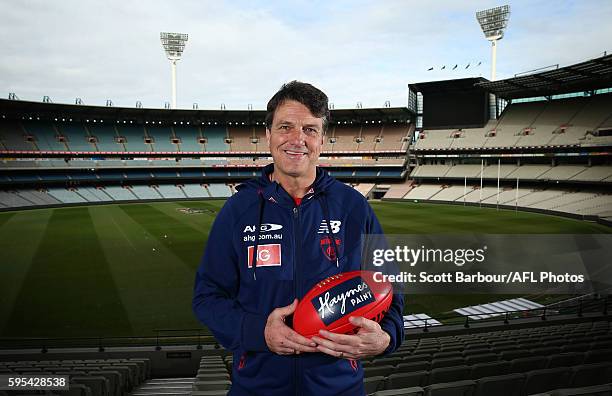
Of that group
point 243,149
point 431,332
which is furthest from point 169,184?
point 431,332

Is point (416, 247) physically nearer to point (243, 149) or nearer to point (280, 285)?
point (280, 285)

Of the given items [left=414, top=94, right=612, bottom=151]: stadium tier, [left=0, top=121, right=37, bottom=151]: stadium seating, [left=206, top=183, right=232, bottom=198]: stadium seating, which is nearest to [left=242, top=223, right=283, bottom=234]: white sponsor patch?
[left=414, top=94, right=612, bottom=151]: stadium tier

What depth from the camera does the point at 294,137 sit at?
3062 millimetres

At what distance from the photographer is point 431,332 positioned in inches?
530

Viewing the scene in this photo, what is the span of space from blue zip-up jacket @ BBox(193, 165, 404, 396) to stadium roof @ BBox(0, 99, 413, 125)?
69423 millimetres

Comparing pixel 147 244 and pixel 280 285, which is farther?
pixel 147 244

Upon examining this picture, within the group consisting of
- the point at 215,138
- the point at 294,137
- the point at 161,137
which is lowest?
the point at 294,137

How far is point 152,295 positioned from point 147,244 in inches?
476

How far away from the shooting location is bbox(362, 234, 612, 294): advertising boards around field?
2017 cm

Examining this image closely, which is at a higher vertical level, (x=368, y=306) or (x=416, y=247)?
(x=368, y=306)

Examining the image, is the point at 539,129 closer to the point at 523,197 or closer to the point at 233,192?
the point at 523,197

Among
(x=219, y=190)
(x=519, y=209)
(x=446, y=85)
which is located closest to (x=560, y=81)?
(x=446, y=85)

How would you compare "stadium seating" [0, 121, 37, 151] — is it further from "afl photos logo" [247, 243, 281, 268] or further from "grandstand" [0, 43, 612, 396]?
"afl photos logo" [247, 243, 281, 268]

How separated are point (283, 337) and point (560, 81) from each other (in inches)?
2666
